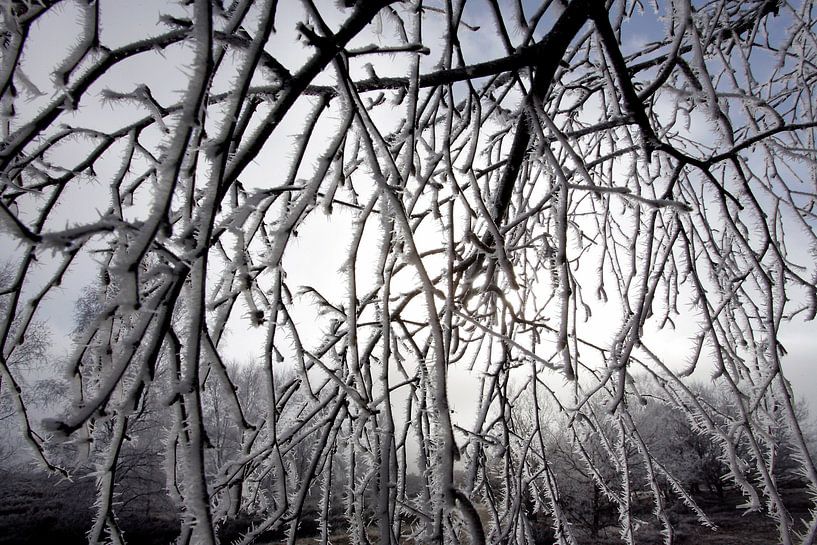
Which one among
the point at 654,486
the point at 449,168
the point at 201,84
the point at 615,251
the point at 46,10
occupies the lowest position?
the point at 654,486

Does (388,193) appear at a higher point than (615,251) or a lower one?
lower

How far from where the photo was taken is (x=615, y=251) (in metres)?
1.97

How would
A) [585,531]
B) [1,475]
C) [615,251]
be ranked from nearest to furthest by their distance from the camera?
[615,251], [585,531], [1,475]

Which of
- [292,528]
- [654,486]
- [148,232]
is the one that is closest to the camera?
[148,232]

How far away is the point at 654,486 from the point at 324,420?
1.04m

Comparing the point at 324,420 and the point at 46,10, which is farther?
the point at 324,420

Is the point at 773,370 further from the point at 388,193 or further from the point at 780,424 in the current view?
the point at 388,193

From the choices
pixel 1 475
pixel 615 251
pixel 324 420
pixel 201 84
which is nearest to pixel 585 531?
pixel 615 251

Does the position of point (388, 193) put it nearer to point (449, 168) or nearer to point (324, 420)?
point (449, 168)

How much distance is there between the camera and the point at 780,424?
1044 millimetres

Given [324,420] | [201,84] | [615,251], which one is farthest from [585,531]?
[201,84]

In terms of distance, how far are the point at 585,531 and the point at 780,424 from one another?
1307 centimetres

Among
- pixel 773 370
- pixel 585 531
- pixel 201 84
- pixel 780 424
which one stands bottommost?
pixel 585 531

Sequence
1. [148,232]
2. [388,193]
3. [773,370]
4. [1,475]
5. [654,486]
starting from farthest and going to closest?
1. [1,475]
2. [654,486]
3. [773,370]
4. [388,193]
5. [148,232]
